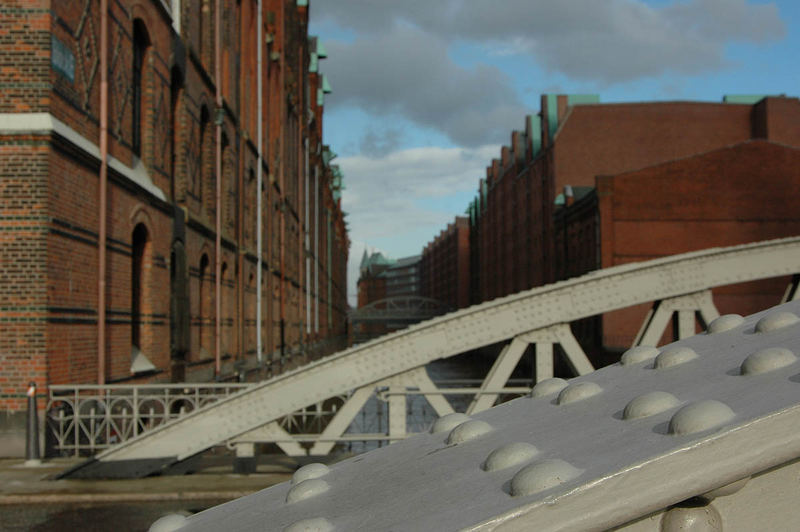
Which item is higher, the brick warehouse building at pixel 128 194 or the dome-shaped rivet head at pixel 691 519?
the brick warehouse building at pixel 128 194

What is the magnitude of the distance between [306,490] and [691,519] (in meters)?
0.96

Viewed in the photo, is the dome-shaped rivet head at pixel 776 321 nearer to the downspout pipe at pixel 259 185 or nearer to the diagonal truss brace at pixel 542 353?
the diagonal truss brace at pixel 542 353

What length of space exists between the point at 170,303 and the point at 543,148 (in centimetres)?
3566

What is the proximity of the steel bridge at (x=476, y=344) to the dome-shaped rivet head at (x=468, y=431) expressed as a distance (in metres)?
5.61

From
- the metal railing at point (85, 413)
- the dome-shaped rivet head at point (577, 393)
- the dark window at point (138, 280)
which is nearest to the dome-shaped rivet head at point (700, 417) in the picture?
the dome-shaped rivet head at point (577, 393)

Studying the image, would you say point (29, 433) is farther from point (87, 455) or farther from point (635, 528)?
point (635, 528)

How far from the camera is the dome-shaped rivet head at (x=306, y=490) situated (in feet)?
6.23

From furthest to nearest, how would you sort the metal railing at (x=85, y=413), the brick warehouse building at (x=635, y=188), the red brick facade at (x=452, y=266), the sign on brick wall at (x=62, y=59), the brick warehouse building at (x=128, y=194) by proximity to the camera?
the red brick facade at (x=452, y=266) < the brick warehouse building at (x=635, y=188) < the sign on brick wall at (x=62, y=59) < the brick warehouse building at (x=128, y=194) < the metal railing at (x=85, y=413)

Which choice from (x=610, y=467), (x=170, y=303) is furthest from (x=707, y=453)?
(x=170, y=303)

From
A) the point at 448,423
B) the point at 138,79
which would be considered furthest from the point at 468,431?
the point at 138,79

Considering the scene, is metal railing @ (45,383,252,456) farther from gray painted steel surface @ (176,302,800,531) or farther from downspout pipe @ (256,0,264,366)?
downspout pipe @ (256,0,264,366)

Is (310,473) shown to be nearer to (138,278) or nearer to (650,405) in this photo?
(650,405)

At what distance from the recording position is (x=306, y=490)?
192 centimetres

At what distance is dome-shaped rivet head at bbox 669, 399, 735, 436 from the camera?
52.3 inches
